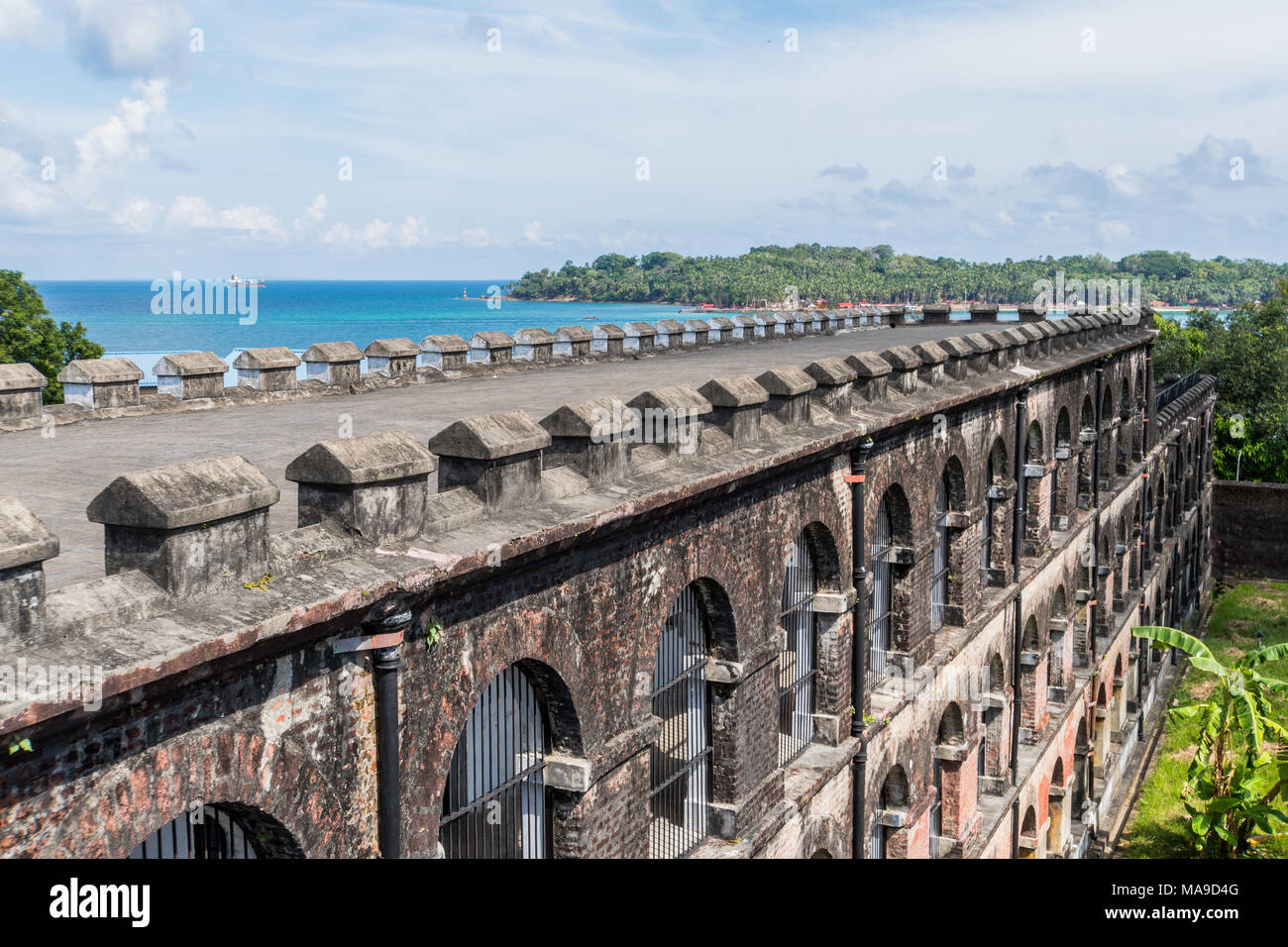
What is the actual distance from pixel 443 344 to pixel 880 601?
6958mm

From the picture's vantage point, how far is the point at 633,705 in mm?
8633

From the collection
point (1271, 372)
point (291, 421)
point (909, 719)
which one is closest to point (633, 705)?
point (291, 421)

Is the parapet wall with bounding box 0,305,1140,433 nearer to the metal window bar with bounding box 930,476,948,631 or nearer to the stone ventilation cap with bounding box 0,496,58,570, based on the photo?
the metal window bar with bounding box 930,476,948,631

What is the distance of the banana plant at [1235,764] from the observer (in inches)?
764

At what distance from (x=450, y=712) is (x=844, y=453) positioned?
262 inches

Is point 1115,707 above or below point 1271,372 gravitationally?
below

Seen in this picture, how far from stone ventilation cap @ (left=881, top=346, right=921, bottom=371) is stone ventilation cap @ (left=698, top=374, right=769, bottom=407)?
14.3ft

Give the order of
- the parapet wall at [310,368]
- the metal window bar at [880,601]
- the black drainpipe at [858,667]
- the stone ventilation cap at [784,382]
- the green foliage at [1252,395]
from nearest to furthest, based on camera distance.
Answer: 1. the stone ventilation cap at [784,382]
2. the parapet wall at [310,368]
3. the black drainpipe at [858,667]
4. the metal window bar at [880,601]
5. the green foliage at [1252,395]

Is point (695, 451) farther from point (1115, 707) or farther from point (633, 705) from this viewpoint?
point (1115, 707)

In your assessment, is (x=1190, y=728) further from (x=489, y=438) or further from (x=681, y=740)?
(x=489, y=438)

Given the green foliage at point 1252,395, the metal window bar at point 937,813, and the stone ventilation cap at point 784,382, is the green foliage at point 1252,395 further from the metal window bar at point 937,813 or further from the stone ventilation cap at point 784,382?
the stone ventilation cap at point 784,382

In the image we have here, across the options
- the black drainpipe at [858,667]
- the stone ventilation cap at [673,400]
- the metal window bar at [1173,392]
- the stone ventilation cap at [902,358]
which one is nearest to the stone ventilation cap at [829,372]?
the black drainpipe at [858,667]

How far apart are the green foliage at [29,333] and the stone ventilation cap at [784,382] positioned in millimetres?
28722

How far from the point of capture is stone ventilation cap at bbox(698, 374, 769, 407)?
1000cm
